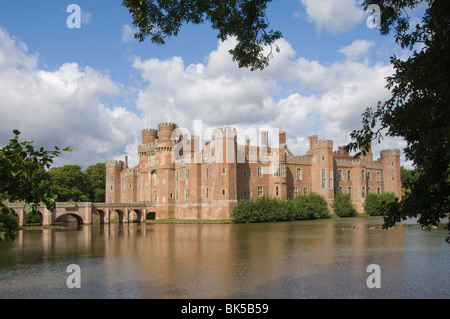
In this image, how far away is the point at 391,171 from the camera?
69.5 meters

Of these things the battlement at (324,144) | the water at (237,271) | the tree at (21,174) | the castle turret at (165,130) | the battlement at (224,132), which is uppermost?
the castle turret at (165,130)

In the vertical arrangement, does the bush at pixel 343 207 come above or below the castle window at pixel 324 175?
below

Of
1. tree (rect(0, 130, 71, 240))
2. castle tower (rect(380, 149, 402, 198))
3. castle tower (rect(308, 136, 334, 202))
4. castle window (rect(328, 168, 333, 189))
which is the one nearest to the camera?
tree (rect(0, 130, 71, 240))

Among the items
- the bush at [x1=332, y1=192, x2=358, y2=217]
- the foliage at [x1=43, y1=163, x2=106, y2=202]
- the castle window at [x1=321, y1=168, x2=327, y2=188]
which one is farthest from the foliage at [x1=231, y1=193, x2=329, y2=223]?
the foliage at [x1=43, y1=163, x2=106, y2=202]

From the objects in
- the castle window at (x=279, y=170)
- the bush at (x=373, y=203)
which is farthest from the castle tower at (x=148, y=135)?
the bush at (x=373, y=203)

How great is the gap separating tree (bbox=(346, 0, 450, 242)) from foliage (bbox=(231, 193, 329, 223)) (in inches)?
1626

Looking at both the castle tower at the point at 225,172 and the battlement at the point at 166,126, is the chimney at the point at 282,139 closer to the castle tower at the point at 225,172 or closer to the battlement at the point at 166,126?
the castle tower at the point at 225,172

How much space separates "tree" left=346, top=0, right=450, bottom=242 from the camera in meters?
7.81

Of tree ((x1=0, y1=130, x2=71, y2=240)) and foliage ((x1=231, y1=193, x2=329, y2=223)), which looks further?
foliage ((x1=231, y1=193, x2=329, y2=223))

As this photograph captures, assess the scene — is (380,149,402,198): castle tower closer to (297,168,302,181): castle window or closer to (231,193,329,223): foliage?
(297,168,302,181): castle window

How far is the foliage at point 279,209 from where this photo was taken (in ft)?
165
